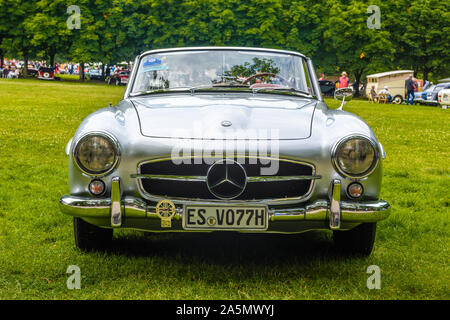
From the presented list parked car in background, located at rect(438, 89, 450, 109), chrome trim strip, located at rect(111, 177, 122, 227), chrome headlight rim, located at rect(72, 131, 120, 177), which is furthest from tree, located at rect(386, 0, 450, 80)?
chrome trim strip, located at rect(111, 177, 122, 227)

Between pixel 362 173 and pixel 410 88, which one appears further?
pixel 410 88

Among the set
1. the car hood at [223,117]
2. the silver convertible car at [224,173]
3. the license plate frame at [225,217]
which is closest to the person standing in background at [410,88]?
the car hood at [223,117]

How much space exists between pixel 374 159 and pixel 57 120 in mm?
11639

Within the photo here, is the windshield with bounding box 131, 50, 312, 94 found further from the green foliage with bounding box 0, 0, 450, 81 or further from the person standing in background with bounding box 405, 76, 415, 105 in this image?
the green foliage with bounding box 0, 0, 450, 81

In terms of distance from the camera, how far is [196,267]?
3643 millimetres

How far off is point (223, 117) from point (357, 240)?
134 centimetres

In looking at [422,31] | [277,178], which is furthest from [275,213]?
[422,31]

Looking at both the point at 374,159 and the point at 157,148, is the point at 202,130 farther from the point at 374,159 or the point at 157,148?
the point at 374,159

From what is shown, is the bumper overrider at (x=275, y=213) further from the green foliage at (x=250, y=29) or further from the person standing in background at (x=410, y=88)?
the green foliage at (x=250, y=29)

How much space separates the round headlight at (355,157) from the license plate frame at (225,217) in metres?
0.55

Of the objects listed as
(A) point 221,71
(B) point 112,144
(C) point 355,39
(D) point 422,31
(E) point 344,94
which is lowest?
(B) point 112,144

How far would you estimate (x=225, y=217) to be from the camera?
10.5ft

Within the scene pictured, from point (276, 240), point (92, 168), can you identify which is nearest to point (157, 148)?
point (92, 168)

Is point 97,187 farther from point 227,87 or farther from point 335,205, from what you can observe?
point 227,87
